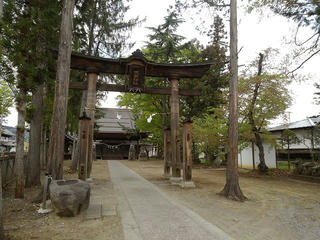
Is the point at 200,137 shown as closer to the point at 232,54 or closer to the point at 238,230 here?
the point at 232,54

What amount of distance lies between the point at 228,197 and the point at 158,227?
3910 mm

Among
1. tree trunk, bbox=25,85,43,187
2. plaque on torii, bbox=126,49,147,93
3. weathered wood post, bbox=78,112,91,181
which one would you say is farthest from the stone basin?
plaque on torii, bbox=126,49,147,93

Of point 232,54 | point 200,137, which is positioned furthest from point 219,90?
point 232,54

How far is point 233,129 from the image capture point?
770 centimetres

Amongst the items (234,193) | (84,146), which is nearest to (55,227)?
(84,146)

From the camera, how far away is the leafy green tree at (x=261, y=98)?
12.4 m

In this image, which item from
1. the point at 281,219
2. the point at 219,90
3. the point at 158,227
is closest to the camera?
the point at 158,227

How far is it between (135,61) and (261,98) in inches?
324

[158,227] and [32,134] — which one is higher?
[32,134]

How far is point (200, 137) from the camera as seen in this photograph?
48.2 feet

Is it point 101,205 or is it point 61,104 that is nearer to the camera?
point 101,205

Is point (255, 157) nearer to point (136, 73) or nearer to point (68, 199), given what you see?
point (136, 73)

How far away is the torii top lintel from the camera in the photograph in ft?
30.8

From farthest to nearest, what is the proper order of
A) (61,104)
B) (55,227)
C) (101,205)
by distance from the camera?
(61,104), (101,205), (55,227)
